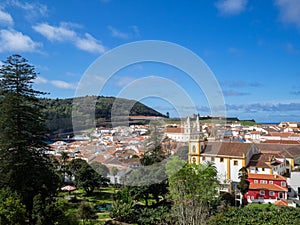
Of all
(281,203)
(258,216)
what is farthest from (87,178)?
(281,203)

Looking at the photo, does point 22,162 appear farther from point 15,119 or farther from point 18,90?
point 18,90

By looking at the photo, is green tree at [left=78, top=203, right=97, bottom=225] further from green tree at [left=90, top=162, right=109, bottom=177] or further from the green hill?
green tree at [left=90, top=162, right=109, bottom=177]

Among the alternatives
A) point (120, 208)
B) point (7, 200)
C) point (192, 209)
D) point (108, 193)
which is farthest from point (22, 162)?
point (108, 193)

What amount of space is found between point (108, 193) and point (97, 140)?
34.1ft

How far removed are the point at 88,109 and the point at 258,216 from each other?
28.0 feet

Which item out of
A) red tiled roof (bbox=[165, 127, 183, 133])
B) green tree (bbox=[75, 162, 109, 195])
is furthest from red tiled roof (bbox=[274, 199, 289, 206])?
red tiled roof (bbox=[165, 127, 183, 133])

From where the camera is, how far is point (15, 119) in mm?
9164

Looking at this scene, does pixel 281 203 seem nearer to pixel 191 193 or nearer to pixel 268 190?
pixel 268 190

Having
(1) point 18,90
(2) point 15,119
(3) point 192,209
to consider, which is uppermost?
(1) point 18,90

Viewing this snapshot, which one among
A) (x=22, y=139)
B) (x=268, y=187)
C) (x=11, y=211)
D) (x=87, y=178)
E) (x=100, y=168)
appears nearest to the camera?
(x=11, y=211)

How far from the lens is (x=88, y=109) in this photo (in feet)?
44.1

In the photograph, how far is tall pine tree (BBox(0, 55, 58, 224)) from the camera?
8.82 meters

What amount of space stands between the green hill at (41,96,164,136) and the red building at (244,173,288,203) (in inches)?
278

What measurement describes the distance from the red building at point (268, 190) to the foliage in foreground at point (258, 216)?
96 cm
